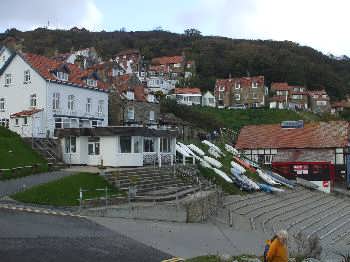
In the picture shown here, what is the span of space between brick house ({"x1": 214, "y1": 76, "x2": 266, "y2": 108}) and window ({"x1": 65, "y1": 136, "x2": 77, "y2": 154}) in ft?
215

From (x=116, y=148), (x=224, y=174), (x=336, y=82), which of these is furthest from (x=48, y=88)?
(x=336, y=82)

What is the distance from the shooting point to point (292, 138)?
54281 mm

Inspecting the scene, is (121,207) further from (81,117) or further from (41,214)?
(81,117)

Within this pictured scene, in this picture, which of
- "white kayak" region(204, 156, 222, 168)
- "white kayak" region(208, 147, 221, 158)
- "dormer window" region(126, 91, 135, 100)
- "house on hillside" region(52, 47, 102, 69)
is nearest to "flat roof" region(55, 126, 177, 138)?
"white kayak" region(204, 156, 222, 168)

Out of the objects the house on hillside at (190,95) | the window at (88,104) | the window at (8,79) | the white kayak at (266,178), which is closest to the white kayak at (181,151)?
the white kayak at (266,178)

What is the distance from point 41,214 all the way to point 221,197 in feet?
42.3

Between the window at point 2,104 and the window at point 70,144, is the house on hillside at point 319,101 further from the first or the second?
the window at point 70,144

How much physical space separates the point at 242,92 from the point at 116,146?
229 feet

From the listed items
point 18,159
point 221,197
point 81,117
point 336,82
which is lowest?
point 221,197

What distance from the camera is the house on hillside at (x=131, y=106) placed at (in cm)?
5438

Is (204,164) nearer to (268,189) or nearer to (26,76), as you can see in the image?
(268,189)

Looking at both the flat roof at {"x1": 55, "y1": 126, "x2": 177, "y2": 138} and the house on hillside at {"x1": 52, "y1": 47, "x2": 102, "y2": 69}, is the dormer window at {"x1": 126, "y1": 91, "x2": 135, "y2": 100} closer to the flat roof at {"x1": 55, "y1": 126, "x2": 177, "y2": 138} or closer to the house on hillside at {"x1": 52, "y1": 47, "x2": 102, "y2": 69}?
the flat roof at {"x1": 55, "y1": 126, "x2": 177, "y2": 138}

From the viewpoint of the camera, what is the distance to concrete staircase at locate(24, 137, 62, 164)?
35.9m

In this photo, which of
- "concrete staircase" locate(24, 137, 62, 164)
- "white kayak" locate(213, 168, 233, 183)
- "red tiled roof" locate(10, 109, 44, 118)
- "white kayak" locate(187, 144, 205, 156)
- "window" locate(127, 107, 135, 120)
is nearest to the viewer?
"concrete staircase" locate(24, 137, 62, 164)
